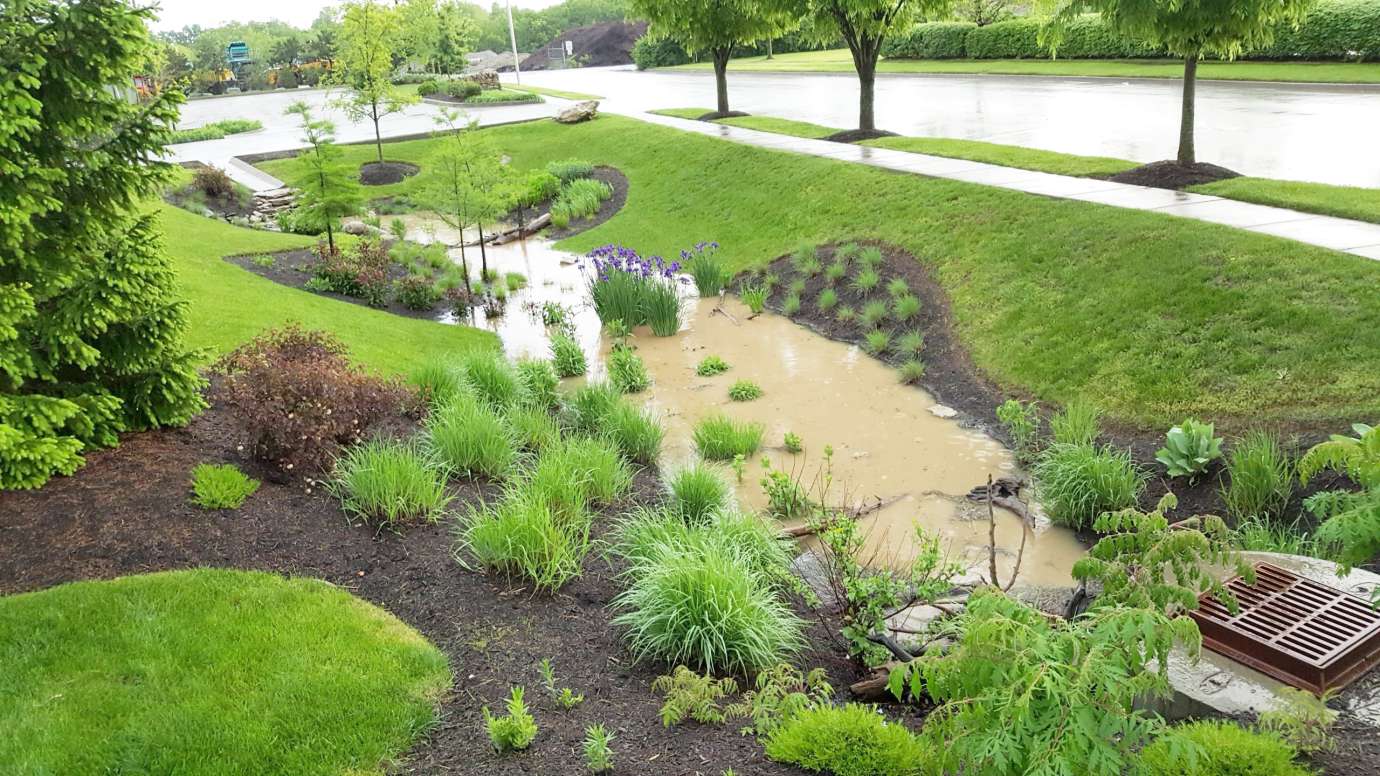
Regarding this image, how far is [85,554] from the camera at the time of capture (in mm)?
5090

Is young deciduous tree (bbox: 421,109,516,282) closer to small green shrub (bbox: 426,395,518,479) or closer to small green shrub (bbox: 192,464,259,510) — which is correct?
small green shrub (bbox: 426,395,518,479)

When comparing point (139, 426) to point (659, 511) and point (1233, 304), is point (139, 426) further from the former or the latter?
point (1233, 304)

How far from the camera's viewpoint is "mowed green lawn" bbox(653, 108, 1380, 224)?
1005 cm

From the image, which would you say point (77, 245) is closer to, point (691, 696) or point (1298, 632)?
point (691, 696)

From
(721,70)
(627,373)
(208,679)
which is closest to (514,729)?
(208,679)

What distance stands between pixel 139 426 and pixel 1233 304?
8.41m

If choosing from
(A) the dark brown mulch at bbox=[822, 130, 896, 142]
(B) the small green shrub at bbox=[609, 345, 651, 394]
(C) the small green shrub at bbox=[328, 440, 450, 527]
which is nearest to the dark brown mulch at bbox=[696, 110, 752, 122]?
(A) the dark brown mulch at bbox=[822, 130, 896, 142]

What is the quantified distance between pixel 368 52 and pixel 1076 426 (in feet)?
69.2

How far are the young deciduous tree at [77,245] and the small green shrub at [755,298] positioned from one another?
24.7 feet

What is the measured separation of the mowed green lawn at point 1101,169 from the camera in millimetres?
10055

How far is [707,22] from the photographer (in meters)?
21.8

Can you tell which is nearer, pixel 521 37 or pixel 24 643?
pixel 24 643

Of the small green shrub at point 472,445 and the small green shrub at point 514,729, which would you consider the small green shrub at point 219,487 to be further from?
the small green shrub at point 514,729

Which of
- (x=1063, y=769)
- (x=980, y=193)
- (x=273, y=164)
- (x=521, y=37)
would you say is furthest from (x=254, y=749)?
(x=521, y=37)
